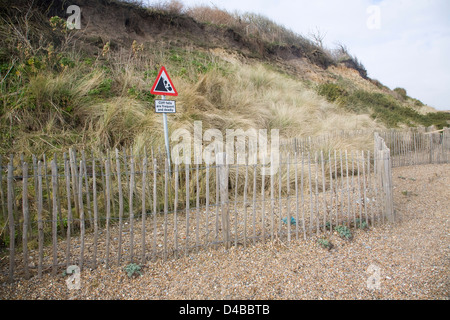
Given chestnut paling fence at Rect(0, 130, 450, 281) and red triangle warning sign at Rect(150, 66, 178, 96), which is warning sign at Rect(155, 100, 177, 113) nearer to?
red triangle warning sign at Rect(150, 66, 178, 96)

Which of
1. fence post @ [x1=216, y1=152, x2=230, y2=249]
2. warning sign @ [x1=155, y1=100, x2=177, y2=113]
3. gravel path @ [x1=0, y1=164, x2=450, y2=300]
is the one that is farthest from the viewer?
warning sign @ [x1=155, y1=100, x2=177, y2=113]

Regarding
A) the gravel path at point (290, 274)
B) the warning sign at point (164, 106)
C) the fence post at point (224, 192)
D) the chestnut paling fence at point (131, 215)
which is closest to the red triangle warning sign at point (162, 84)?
the warning sign at point (164, 106)

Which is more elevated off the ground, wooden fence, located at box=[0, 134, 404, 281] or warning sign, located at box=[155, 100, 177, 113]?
→ warning sign, located at box=[155, 100, 177, 113]

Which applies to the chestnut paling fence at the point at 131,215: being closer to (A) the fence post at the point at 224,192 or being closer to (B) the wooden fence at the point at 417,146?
(A) the fence post at the point at 224,192

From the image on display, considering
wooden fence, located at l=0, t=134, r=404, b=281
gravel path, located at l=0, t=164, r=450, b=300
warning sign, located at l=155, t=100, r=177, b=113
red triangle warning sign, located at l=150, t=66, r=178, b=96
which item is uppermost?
red triangle warning sign, located at l=150, t=66, r=178, b=96

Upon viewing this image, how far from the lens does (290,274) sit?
8.79 feet

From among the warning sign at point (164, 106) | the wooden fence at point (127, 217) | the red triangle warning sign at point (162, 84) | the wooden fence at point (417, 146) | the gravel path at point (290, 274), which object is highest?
the red triangle warning sign at point (162, 84)

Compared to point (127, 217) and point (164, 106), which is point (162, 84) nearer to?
point (164, 106)

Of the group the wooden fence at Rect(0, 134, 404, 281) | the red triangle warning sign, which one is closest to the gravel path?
the wooden fence at Rect(0, 134, 404, 281)

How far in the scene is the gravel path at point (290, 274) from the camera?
241cm

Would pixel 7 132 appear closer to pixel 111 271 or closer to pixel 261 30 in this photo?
pixel 111 271

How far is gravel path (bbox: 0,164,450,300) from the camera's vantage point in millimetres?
2412
